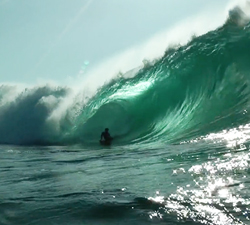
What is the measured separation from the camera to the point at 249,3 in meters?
18.6

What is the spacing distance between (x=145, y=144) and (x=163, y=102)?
4459mm

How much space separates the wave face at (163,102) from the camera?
12602 millimetres

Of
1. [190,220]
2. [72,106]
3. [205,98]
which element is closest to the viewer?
[190,220]

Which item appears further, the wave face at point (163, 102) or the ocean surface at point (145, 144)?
the wave face at point (163, 102)

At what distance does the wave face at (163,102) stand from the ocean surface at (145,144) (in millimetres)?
55

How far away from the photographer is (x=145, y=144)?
12.0 m

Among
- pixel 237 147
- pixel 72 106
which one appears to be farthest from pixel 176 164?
pixel 72 106

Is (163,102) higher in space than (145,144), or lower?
higher

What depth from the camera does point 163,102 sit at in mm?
16109

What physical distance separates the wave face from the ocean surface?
6cm

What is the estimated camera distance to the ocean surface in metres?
4.04

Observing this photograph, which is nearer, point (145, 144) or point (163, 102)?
point (145, 144)

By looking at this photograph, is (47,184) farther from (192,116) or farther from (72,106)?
(72,106)

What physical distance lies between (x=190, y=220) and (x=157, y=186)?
4.48 ft
